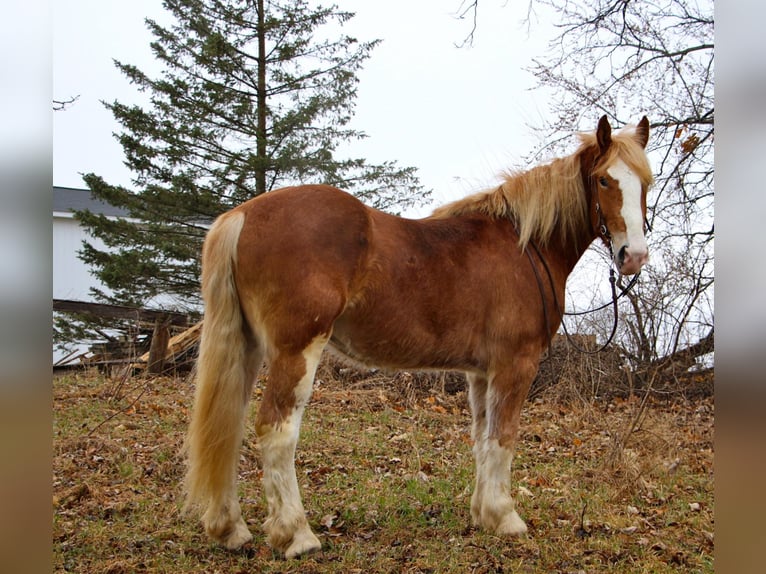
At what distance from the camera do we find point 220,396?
3373mm

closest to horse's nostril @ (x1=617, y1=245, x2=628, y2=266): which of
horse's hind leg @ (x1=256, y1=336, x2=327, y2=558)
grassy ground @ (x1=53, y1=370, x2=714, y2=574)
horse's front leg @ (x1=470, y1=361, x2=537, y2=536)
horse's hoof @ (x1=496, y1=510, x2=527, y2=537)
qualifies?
horse's front leg @ (x1=470, y1=361, x2=537, y2=536)

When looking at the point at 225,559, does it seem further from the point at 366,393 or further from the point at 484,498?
the point at 366,393

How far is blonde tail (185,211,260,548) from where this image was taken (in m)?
3.35

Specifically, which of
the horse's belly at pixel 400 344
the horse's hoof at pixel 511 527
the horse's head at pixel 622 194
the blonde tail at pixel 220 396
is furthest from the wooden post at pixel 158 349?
the horse's head at pixel 622 194

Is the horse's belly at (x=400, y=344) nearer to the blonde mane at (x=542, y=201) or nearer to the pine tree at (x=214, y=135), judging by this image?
the blonde mane at (x=542, y=201)

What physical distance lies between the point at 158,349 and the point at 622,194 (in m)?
7.22

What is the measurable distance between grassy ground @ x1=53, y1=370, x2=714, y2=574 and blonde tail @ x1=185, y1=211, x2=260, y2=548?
27 centimetres

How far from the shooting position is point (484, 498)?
3.91 m

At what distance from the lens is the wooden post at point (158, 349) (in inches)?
351

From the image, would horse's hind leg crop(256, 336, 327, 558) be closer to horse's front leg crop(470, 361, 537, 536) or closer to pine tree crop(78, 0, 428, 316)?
horse's front leg crop(470, 361, 537, 536)

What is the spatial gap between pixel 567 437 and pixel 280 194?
4462mm

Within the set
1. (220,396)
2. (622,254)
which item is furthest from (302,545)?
(622,254)

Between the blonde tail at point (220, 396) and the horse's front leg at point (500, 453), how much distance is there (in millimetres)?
1471
